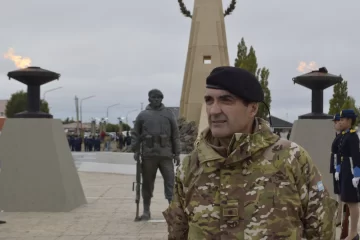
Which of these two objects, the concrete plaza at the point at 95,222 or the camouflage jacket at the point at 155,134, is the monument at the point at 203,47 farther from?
the camouflage jacket at the point at 155,134

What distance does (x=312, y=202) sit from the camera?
2.41m

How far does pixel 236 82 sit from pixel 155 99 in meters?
6.95

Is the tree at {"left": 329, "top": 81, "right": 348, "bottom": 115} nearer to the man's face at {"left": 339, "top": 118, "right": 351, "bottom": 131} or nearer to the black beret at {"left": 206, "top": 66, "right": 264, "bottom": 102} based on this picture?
the man's face at {"left": 339, "top": 118, "right": 351, "bottom": 131}

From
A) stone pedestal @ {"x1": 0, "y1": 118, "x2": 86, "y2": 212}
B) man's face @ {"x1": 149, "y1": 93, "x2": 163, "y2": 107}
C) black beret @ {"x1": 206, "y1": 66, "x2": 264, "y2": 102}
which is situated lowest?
stone pedestal @ {"x1": 0, "y1": 118, "x2": 86, "y2": 212}

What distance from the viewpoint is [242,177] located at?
2318 mm

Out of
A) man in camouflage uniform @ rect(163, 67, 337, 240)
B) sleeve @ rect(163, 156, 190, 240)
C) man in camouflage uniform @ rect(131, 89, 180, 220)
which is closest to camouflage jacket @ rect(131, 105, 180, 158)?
man in camouflage uniform @ rect(131, 89, 180, 220)

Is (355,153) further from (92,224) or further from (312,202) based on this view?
(312,202)

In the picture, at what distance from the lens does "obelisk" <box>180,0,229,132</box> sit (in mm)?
27516

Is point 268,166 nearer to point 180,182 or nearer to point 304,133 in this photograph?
point 180,182

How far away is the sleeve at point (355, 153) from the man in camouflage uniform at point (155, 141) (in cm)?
318

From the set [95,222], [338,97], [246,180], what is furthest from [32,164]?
[338,97]

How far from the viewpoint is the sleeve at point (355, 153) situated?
671cm

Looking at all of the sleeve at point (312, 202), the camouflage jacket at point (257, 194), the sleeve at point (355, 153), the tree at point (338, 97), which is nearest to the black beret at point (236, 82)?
the camouflage jacket at point (257, 194)

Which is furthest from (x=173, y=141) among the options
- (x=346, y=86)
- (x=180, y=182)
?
(x=346, y=86)
